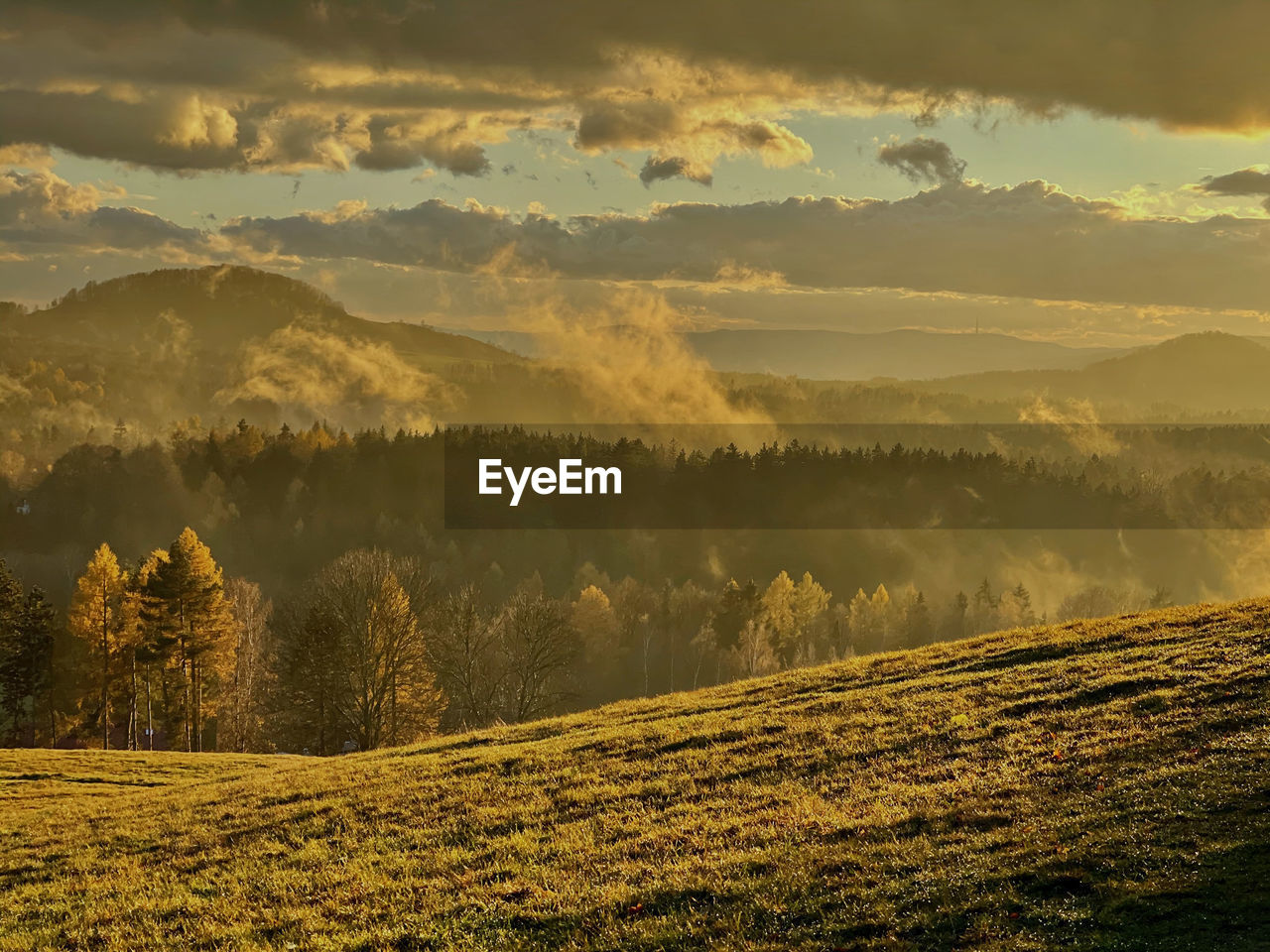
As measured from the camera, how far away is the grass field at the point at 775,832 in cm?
1451

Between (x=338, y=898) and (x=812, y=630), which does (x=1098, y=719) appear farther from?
(x=812, y=630)

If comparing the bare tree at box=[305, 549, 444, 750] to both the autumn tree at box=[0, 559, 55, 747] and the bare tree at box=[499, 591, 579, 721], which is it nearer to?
the bare tree at box=[499, 591, 579, 721]

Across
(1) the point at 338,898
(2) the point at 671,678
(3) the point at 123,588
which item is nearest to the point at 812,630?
(2) the point at 671,678

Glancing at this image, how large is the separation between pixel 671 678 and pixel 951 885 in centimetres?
13592

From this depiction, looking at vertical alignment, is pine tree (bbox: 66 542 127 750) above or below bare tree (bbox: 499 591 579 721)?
above

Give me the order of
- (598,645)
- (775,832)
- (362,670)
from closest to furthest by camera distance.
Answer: (775,832) → (362,670) → (598,645)

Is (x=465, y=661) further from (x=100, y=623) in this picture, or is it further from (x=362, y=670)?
(x=100, y=623)

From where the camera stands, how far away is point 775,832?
1962 cm

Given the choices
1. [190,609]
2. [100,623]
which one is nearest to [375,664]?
[190,609]

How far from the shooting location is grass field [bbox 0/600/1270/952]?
47.6 feet

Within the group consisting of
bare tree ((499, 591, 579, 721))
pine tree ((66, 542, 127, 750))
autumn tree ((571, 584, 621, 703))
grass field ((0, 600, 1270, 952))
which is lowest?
autumn tree ((571, 584, 621, 703))

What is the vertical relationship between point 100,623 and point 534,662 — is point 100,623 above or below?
above

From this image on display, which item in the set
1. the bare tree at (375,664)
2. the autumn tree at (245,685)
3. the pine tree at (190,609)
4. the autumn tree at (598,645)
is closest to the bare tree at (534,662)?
the bare tree at (375,664)

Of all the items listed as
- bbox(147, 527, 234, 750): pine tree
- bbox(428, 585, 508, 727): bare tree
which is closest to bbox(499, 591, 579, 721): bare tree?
bbox(428, 585, 508, 727): bare tree
